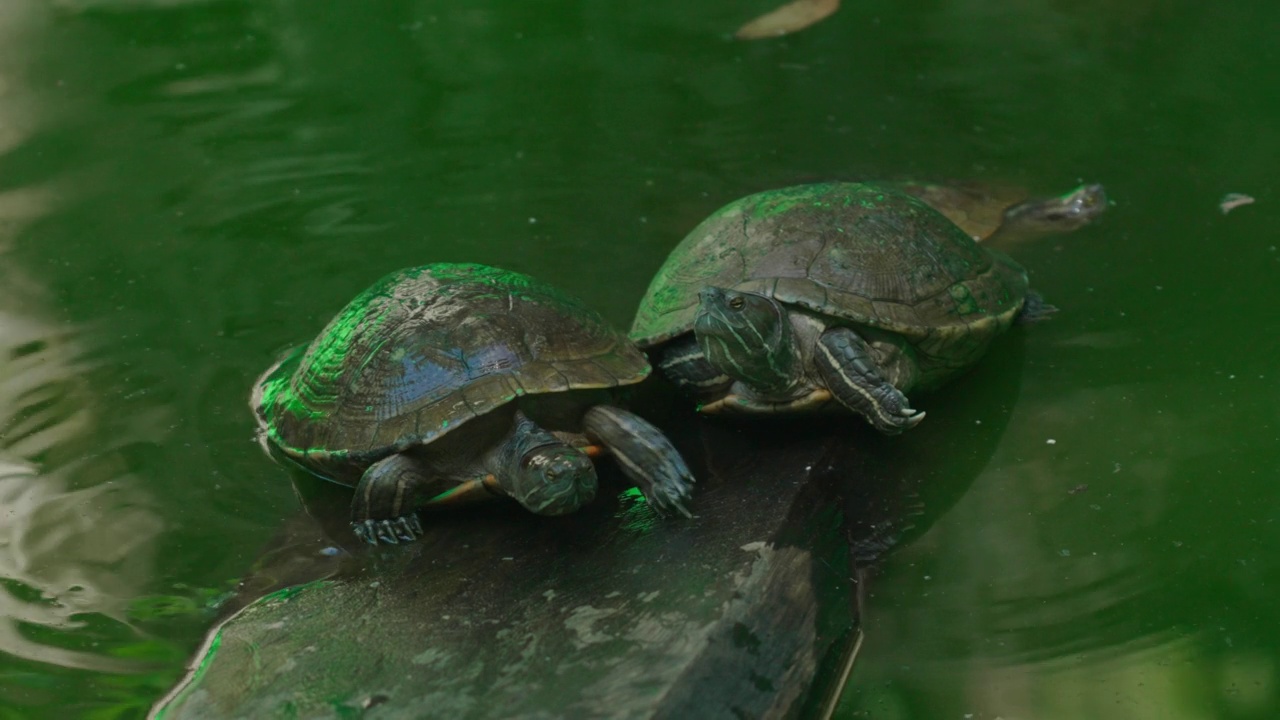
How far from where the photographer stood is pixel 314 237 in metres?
5.76

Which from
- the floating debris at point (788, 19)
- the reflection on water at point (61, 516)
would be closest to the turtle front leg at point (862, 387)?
the reflection on water at point (61, 516)

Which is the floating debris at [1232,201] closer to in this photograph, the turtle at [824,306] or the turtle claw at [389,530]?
the turtle at [824,306]

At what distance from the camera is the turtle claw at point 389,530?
3.77 m

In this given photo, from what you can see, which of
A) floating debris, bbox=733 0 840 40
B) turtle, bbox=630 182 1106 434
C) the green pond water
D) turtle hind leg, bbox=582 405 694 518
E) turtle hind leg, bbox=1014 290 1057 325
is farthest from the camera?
floating debris, bbox=733 0 840 40

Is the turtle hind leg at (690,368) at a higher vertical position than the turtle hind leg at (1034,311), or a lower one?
higher

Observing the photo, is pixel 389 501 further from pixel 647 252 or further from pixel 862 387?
pixel 647 252

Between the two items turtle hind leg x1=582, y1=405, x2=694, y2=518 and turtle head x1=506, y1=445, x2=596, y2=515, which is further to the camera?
turtle hind leg x1=582, y1=405, x2=694, y2=518

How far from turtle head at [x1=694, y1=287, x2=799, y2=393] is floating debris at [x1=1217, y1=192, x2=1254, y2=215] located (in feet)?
8.94

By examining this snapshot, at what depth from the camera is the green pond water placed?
135 inches

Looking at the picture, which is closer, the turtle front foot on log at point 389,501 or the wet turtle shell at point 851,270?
the turtle front foot on log at point 389,501

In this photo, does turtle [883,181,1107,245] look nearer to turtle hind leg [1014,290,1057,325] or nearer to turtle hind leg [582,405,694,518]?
turtle hind leg [1014,290,1057,325]

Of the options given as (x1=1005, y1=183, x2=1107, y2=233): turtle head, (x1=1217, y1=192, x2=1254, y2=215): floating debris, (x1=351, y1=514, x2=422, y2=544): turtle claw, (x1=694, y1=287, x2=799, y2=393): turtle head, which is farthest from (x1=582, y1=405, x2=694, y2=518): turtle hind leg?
(x1=1217, y1=192, x2=1254, y2=215): floating debris

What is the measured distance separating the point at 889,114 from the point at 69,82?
5081mm

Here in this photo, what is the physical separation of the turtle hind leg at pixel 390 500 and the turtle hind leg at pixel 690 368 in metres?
Result: 0.98
